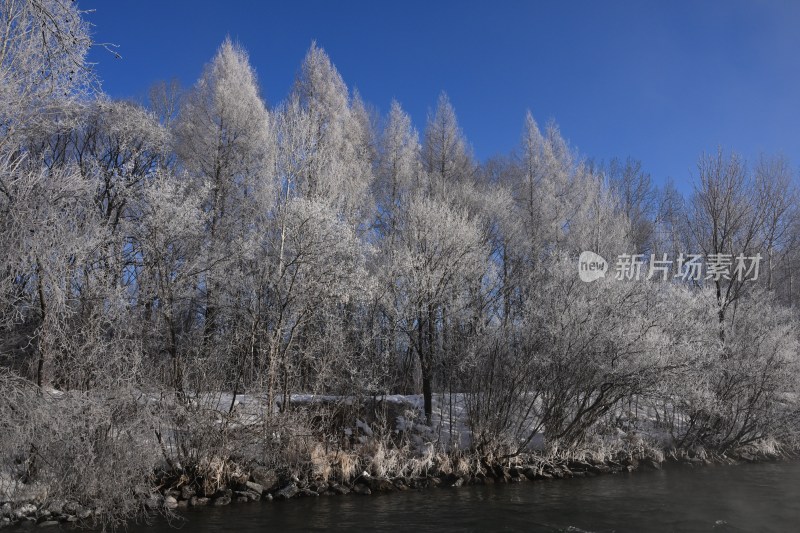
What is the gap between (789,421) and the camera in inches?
694

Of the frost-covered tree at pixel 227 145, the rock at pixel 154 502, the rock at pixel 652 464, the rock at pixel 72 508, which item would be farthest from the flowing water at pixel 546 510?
the frost-covered tree at pixel 227 145

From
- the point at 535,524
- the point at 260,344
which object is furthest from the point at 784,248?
the point at 260,344

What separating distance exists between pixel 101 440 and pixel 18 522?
221 cm

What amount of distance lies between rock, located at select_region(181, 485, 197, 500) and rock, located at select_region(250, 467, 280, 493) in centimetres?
135

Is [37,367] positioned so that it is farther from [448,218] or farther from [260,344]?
[448,218]

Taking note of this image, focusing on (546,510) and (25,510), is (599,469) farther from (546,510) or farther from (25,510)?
(25,510)

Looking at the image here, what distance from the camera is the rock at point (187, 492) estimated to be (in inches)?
456

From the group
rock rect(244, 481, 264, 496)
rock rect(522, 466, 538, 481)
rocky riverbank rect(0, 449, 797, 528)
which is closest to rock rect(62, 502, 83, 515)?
rocky riverbank rect(0, 449, 797, 528)

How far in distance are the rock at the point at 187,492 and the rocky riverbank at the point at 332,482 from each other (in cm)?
2

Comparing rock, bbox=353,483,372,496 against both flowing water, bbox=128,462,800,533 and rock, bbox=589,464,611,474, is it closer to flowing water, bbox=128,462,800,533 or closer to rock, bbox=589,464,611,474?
flowing water, bbox=128,462,800,533

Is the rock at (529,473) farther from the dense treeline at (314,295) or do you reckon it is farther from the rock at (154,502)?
the rock at (154,502)

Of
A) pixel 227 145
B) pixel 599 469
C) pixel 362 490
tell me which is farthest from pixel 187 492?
pixel 227 145

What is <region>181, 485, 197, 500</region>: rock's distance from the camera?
11570mm

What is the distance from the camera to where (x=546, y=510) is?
38.3 feet
